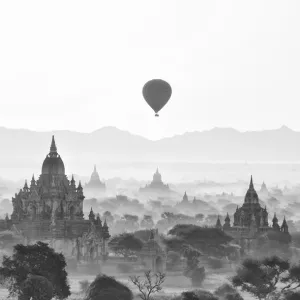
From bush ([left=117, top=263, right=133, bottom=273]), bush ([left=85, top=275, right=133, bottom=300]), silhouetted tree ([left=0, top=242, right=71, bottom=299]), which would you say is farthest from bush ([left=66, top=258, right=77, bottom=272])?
silhouetted tree ([left=0, top=242, right=71, bottom=299])

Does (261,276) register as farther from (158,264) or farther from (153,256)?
(153,256)

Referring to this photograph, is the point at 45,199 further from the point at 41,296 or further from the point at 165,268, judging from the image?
the point at 41,296

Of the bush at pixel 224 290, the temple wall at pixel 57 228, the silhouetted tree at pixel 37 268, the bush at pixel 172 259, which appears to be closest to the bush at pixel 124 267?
the bush at pixel 172 259

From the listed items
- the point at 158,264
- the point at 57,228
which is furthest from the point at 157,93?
the point at 57,228

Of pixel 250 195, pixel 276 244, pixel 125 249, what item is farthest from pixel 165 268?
pixel 250 195

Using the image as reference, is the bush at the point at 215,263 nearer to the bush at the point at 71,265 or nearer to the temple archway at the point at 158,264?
the temple archway at the point at 158,264

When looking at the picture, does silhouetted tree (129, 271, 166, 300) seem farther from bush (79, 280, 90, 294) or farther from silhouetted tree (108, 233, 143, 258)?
silhouetted tree (108, 233, 143, 258)
